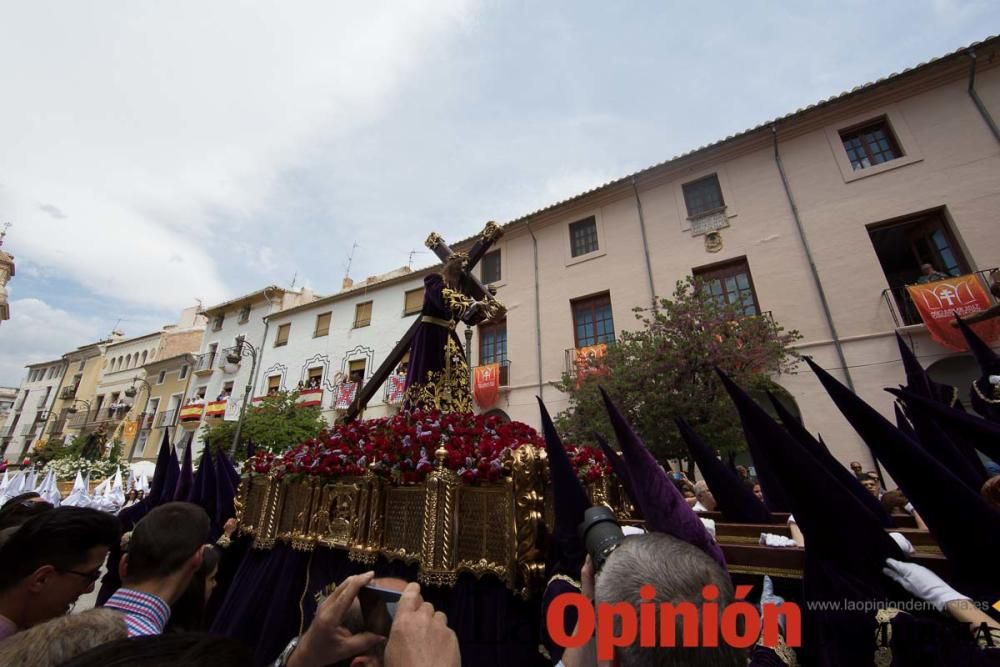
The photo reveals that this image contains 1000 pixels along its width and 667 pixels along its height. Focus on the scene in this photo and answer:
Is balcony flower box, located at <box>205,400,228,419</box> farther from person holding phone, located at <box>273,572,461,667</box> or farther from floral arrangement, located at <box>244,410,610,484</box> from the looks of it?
person holding phone, located at <box>273,572,461,667</box>

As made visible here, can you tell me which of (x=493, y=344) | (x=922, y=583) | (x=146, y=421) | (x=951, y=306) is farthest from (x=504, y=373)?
(x=146, y=421)

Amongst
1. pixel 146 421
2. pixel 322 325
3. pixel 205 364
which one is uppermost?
pixel 322 325

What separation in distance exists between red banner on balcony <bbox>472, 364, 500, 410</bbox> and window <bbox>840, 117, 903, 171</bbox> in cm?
1247

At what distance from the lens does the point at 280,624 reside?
2.93m

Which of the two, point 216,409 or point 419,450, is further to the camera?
point 216,409

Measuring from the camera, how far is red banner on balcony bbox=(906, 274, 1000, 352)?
8914 mm

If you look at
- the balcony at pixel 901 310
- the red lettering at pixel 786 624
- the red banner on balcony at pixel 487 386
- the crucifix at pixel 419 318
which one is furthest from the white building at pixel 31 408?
the balcony at pixel 901 310

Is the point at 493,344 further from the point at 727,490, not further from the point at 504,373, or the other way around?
the point at 727,490

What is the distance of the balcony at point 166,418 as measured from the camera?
2563cm

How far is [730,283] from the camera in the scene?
12492mm

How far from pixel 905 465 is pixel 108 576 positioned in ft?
19.7

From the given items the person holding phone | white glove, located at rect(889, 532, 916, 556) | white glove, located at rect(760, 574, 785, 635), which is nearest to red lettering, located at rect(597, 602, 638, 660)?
the person holding phone

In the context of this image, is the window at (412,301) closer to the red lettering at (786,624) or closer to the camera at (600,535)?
the camera at (600,535)

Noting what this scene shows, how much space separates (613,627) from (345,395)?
19.2m
